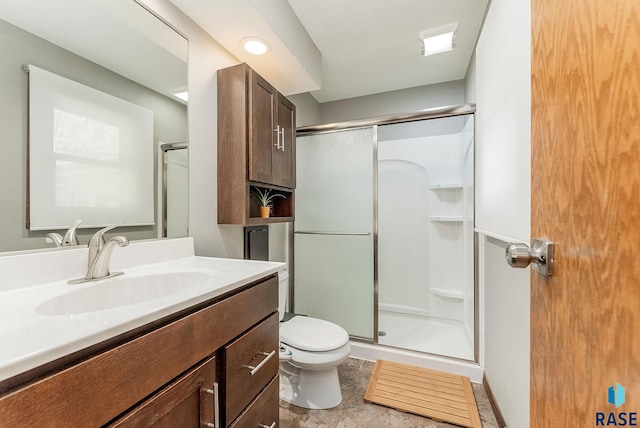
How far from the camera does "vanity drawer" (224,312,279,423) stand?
31.1 inches

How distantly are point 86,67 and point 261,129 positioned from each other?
2.48 ft

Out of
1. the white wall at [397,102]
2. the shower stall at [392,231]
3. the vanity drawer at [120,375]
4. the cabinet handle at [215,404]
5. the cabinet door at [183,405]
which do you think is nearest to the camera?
the vanity drawer at [120,375]

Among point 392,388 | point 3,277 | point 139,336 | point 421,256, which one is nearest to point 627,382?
point 139,336

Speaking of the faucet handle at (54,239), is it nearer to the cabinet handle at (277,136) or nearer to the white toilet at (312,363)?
the white toilet at (312,363)

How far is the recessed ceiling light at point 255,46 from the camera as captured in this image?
148cm

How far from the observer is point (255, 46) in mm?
1531

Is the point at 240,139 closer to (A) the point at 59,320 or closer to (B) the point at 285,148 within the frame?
(B) the point at 285,148

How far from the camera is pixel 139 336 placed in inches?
22.0

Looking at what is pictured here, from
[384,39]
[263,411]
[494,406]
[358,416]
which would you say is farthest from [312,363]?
[384,39]

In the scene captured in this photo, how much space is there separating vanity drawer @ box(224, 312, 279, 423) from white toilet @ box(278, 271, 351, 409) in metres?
0.46

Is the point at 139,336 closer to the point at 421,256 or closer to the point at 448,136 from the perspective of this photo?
the point at 421,256

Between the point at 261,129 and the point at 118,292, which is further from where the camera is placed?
the point at 261,129

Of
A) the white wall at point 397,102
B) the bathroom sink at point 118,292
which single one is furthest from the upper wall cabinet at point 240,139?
the white wall at point 397,102

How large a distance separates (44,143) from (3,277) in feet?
1.34
